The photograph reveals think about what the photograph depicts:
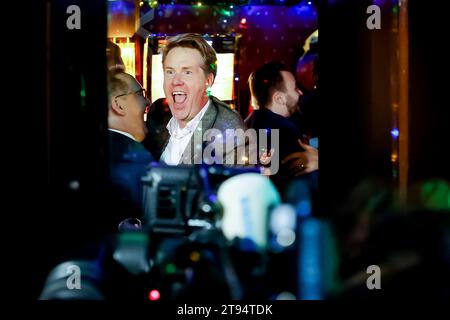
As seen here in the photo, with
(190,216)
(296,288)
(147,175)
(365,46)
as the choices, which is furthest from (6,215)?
(365,46)

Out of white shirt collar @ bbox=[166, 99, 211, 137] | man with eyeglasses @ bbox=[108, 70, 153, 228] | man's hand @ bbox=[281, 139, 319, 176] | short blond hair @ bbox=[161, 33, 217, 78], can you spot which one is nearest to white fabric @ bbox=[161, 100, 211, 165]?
white shirt collar @ bbox=[166, 99, 211, 137]

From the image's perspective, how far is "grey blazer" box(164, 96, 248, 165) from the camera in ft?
9.42

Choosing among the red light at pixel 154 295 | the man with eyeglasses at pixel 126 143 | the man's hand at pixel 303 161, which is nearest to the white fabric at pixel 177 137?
the man with eyeglasses at pixel 126 143

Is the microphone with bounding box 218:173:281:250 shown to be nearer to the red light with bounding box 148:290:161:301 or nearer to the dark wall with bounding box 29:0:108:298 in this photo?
the red light with bounding box 148:290:161:301

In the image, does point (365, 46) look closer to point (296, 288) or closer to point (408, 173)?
point (408, 173)

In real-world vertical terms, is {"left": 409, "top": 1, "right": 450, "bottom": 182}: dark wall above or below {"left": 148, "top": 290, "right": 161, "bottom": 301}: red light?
above

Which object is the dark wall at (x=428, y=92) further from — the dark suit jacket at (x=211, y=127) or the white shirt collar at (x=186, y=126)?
the white shirt collar at (x=186, y=126)

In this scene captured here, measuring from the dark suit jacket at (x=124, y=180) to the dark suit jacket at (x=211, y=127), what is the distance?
0.14 m

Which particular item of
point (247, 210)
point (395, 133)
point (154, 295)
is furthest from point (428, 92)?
point (154, 295)

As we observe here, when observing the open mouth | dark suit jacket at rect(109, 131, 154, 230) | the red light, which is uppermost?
the open mouth

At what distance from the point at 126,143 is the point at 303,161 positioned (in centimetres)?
94

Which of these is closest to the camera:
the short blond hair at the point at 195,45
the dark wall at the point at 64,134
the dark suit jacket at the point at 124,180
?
the dark wall at the point at 64,134

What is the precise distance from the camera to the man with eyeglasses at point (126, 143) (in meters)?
2.77

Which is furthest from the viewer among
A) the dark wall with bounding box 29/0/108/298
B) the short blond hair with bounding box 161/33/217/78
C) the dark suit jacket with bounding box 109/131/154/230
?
the short blond hair with bounding box 161/33/217/78
